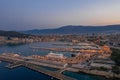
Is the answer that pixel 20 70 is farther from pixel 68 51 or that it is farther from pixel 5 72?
pixel 68 51

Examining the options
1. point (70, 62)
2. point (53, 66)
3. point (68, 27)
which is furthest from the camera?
point (68, 27)

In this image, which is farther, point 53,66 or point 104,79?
point 53,66

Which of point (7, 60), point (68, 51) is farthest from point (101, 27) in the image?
point (7, 60)

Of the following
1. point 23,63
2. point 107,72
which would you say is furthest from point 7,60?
point 107,72

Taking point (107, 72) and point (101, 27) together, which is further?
point (101, 27)

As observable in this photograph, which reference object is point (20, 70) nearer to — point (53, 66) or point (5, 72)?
point (5, 72)

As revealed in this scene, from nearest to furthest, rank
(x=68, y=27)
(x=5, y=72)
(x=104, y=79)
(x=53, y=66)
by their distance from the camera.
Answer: (x=104, y=79) < (x=5, y=72) < (x=53, y=66) < (x=68, y=27)

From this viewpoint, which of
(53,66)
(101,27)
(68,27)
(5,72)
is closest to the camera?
(5,72)

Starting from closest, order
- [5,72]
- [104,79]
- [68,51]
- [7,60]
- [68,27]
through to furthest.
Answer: [104,79] < [5,72] < [7,60] < [68,51] < [68,27]
